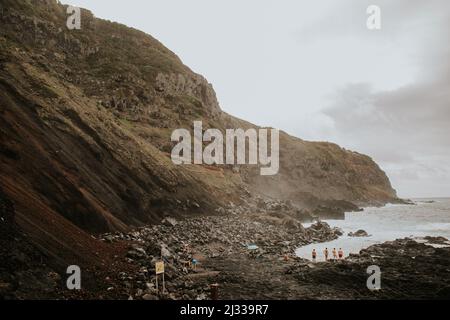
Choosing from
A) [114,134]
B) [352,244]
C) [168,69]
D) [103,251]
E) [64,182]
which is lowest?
[352,244]

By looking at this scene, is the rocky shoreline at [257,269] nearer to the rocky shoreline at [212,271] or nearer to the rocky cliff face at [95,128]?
the rocky shoreline at [212,271]

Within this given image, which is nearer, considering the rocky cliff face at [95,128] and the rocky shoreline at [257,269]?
the rocky shoreline at [257,269]

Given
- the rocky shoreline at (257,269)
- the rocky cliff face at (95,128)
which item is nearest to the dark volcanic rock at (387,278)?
the rocky shoreline at (257,269)

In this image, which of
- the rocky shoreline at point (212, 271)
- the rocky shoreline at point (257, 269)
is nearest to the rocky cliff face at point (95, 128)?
the rocky shoreline at point (212, 271)

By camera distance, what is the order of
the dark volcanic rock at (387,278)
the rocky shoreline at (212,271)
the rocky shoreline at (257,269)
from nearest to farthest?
the rocky shoreline at (212,271)
the rocky shoreline at (257,269)
the dark volcanic rock at (387,278)

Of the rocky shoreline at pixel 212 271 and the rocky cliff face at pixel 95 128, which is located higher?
the rocky cliff face at pixel 95 128

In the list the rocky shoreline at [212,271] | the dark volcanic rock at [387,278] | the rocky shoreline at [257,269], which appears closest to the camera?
the rocky shoreline at [212,271]

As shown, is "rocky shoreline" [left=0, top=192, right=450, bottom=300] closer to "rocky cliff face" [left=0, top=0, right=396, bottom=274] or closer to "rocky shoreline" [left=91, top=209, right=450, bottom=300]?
"rocky shoreline" [left=91, top=209, right=450, bottom=300]

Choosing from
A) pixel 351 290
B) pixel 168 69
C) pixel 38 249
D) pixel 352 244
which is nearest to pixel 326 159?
pixel 168 69

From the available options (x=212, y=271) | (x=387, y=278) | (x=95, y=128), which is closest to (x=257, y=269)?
(x=212, y=271)

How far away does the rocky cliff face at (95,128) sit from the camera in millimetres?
21375

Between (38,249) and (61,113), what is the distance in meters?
18.0

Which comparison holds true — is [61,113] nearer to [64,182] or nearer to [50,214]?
[64,182]

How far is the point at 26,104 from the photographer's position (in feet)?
84.6
